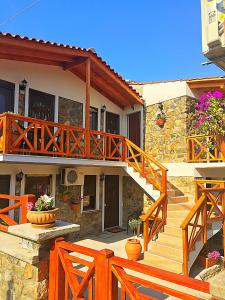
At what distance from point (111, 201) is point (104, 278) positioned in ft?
29.6

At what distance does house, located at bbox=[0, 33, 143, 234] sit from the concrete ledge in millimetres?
3264

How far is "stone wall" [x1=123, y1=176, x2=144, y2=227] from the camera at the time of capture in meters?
11.6

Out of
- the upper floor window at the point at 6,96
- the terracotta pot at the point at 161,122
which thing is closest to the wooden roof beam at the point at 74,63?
the upper floor window at the point at 6,96

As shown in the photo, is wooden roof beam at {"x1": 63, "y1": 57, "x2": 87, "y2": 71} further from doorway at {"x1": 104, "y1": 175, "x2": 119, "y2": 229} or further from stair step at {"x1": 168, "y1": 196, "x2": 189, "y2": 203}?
stair step at {"x1": 168, "y1": 196, "x2": 189, "y2": 203}

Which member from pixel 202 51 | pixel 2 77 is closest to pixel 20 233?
pixel 202 51

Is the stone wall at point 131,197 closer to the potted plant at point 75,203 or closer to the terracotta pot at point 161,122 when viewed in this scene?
the potted plant at point 75,203

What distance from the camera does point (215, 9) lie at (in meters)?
1.87

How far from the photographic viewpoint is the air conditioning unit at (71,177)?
376 inches

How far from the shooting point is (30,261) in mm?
3389

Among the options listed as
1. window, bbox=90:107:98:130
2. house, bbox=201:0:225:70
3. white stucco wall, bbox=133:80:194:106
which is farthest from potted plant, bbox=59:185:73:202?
house, bbox=201:0:225:70

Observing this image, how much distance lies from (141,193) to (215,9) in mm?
10047

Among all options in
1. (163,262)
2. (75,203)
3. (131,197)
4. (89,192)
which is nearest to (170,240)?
(163,262)

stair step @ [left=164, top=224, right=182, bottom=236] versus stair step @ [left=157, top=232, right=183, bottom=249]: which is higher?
stair step @ [left=164, top=224, right=182, bottom=236]

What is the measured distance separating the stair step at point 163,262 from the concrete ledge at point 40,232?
386 cm
